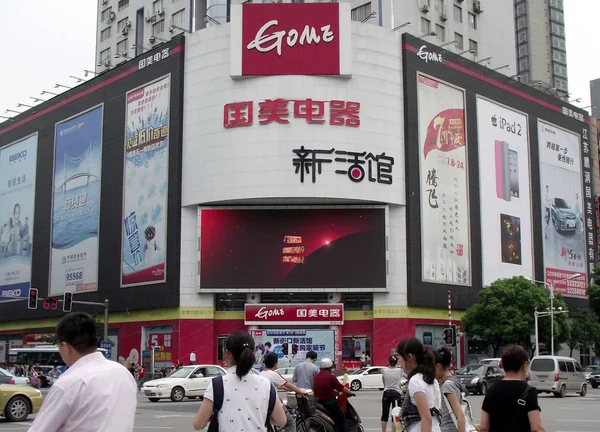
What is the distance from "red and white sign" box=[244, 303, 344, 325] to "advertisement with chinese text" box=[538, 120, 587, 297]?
19.3 meters

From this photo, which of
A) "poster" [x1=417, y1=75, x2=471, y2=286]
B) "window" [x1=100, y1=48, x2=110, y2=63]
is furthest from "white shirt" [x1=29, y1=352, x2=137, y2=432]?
"window" [x1=100, y1=48, x2=110, y2=63]

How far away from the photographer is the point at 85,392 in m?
4.42

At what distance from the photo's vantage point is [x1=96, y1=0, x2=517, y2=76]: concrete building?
63.0 m

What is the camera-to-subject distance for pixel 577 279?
6494cm

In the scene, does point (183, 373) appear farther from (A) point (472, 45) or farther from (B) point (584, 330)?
(A) point (472, 45)

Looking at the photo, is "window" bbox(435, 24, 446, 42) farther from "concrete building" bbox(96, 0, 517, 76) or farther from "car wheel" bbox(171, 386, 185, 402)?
"car wheel" bbox(171, 386, 185, 402)

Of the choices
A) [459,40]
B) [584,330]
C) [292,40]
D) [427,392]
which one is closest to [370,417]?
[427,392]

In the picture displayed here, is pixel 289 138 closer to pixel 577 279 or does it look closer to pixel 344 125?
pixel 344 125

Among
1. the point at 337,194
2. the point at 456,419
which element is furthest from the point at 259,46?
the point at 456,419

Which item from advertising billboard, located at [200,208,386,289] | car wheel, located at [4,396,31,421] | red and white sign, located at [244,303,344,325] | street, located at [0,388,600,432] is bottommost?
street, located at [0,388,600,432]

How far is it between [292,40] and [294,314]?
16.6 m

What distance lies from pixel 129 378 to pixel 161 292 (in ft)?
159

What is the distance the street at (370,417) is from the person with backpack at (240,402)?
12.6 meters

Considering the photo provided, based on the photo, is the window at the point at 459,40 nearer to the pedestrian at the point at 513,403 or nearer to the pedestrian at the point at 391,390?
the pedestrian at the point at 391,390
